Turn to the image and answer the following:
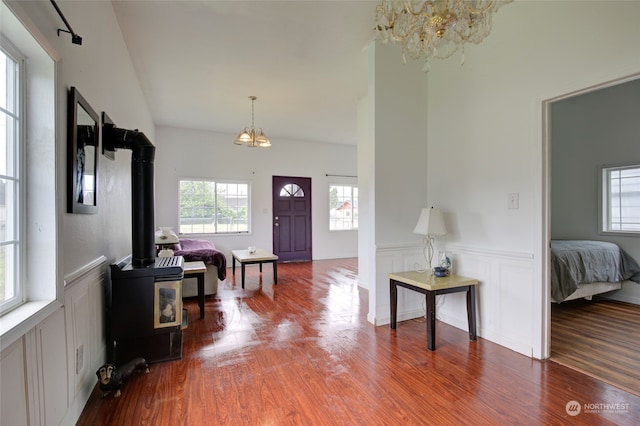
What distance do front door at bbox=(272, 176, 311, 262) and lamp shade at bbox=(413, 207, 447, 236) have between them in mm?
4653

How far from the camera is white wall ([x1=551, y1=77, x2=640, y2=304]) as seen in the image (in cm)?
413

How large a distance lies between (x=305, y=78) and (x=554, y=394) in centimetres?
401

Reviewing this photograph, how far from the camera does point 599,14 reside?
2.08m

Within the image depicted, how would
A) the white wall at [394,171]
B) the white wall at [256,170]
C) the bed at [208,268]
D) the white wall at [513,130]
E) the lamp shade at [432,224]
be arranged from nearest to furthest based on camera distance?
A: the white wall at [513,130], the lamp shade at [432,224], the white wall at [394,171], the bed at [208,268], the white wall at [256,170]

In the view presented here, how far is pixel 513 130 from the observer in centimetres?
263

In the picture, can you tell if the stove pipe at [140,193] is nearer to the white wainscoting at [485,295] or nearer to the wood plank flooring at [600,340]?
the white wainscoting at [485,295]

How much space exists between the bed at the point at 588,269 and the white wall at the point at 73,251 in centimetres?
427

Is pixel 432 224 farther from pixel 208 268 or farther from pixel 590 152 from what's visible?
pixel 590 152

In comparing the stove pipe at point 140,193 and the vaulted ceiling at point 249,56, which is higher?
the vaulted ceiling at point 249,56

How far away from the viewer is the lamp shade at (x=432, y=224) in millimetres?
2988

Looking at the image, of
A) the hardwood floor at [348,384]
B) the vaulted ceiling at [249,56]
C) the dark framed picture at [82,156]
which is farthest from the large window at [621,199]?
the dark framed picture at [82,156]

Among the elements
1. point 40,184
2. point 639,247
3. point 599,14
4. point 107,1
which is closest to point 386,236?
point 599,14

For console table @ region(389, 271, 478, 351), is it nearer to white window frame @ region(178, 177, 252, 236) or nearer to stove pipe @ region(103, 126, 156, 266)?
stove pipe @ region(103, 126, 156, 266)

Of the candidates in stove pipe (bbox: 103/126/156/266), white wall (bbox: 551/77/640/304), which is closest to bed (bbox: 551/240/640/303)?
white wall (bbox: 551/77/640/304)
